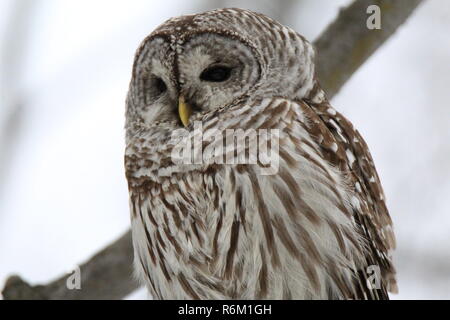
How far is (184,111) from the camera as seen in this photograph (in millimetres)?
4496

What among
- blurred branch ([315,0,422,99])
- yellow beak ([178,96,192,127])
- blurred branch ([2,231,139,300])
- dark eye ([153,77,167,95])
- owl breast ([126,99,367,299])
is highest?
blurred branch ([315,0,422,99])

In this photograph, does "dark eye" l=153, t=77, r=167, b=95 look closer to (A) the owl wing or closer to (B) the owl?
(B) the owl

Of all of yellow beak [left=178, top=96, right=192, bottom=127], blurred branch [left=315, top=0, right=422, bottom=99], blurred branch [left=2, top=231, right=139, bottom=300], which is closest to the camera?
yellow beak [left=178, top=96, right=192, bottom=127]

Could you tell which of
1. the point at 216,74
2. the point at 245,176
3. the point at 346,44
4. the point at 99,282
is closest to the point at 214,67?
the point at 216,74

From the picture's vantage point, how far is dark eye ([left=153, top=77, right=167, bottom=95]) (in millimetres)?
4688

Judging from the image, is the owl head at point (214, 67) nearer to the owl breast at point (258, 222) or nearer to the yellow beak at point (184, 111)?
the yellow beak at point (184, 111)

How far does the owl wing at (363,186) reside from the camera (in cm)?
452

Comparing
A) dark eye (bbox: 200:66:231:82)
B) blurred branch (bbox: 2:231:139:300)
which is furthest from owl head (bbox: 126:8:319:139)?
blurred branch (bbox: 2:231:139:300)

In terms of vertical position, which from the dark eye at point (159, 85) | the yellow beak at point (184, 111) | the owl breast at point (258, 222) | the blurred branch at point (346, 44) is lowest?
the owl breast at point (258, 222)

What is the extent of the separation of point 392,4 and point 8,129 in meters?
2.32

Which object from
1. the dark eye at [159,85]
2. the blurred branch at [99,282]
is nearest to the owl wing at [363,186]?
the dark eye at [159,85]

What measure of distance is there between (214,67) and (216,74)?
4cm

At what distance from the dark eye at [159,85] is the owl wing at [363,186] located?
752mm
